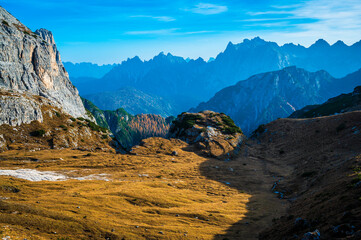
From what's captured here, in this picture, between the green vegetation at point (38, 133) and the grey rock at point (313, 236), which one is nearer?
the grey rock at point (313, 236)

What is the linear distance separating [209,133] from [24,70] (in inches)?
3871

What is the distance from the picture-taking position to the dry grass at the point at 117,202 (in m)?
25.5

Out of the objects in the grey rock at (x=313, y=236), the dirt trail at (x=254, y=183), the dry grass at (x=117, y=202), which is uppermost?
the grey rock at (x=313, y=236)

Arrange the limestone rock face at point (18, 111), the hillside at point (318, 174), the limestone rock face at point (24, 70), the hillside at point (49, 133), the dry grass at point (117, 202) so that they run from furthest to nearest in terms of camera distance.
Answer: the limestone rock face at point (24, 70) < the limestone rock face at point (18, 111) < the hillside at point (49, 133) < the dry grass at point (117, 202) < the hillside at point (318, 174)

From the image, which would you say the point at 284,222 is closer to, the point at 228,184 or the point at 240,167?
the point at 228,184

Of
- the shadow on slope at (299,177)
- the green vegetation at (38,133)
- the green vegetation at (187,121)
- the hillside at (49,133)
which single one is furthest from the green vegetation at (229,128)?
the green vegetation at (38,133)

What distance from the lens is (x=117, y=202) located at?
119 feet

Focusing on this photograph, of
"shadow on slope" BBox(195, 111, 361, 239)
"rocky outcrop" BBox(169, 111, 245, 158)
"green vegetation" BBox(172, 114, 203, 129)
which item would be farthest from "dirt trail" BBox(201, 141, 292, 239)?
"green vegetation" BBox(172, 114, 203, 129)

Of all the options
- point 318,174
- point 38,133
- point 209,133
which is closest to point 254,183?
point 318,174

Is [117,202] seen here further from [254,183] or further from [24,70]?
[24,70]

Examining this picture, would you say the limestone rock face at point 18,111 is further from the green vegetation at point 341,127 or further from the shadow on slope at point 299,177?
the green vegetation at point 341,127

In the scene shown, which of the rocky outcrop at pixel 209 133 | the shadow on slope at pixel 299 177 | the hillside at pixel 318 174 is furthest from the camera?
the rocky outcrop at pixel 209 133

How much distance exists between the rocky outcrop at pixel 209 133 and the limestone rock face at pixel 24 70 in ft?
210

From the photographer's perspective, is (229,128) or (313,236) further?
(229,128)
